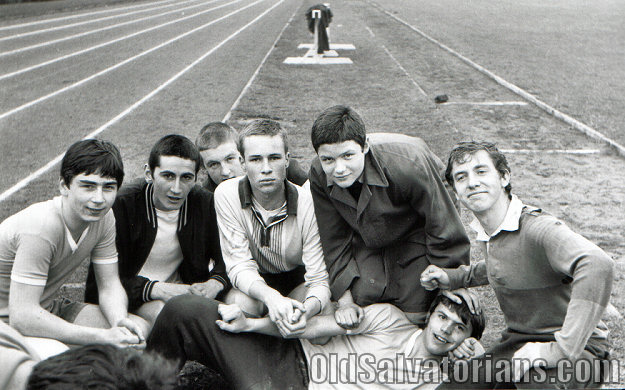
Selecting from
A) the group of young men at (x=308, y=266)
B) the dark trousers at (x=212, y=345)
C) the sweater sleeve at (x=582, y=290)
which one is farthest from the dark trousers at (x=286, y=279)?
the sweater sleeve at (x=582, y=290)

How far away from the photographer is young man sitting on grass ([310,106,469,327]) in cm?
387

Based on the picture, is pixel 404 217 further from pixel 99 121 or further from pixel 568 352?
pixel 99 121

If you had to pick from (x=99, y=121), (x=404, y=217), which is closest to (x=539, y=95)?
(x=99, y=121)

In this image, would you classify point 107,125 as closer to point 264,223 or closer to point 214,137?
point 214,137

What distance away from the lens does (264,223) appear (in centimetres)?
412

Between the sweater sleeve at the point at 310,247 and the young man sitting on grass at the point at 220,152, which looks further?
the young man sitting on grass at the point at 220,152

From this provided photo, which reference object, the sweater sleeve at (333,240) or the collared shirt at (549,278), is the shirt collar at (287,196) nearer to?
the sweater sleeve at (333,240)

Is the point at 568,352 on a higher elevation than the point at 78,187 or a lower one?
lower

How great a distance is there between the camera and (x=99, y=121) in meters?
11.2

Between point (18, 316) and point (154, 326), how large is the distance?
0.71m

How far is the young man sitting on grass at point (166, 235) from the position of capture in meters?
4.11

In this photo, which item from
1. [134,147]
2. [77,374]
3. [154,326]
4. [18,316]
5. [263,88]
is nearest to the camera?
[77,374]

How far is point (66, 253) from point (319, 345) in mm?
1501

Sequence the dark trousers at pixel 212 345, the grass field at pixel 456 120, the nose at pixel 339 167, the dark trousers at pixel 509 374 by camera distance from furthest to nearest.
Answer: the grass field at pixel 456 120 < the nose at pixel 339 167 < the dark trousers at pixel 212 345 < the dark trousers at pixel 509 374
